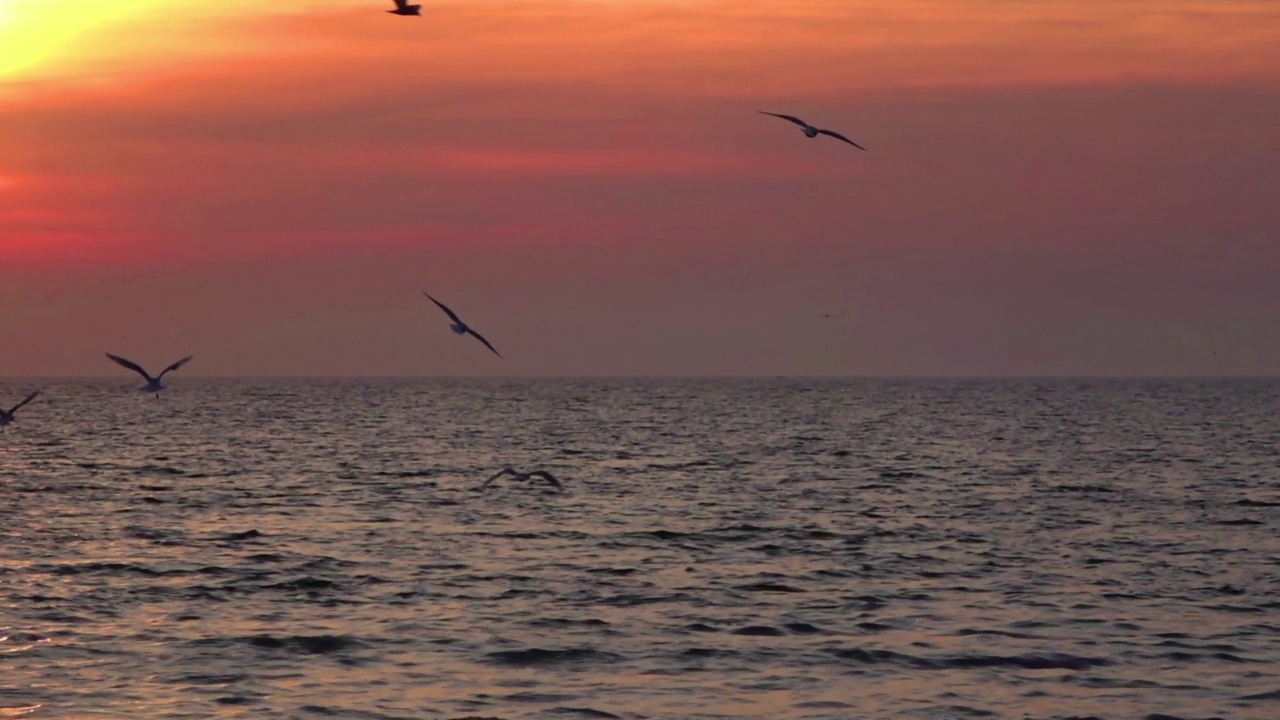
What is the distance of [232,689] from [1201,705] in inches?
503

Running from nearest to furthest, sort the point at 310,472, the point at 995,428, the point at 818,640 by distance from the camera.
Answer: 1. the point at 818,640
2. the point at 310,472
3. the point at 995,428

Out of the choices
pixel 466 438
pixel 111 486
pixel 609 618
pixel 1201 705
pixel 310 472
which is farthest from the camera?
pixel 466 438

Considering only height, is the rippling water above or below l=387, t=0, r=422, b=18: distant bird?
below

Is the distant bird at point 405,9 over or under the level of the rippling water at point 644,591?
over

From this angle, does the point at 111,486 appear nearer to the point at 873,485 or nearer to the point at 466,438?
the point at 873,485

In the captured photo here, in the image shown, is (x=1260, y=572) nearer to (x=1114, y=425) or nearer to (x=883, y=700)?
(x=883, y=700)

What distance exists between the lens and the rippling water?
22.1 metres

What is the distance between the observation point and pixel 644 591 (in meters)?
30.4

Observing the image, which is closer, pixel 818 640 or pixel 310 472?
pixel 818 640

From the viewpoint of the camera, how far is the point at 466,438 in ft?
313

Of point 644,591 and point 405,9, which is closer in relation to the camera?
point 405,9

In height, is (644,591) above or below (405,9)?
below

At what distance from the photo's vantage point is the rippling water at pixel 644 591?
22078 millimetres

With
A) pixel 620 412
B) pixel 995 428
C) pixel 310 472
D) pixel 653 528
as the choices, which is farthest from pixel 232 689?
pixel 620 412
